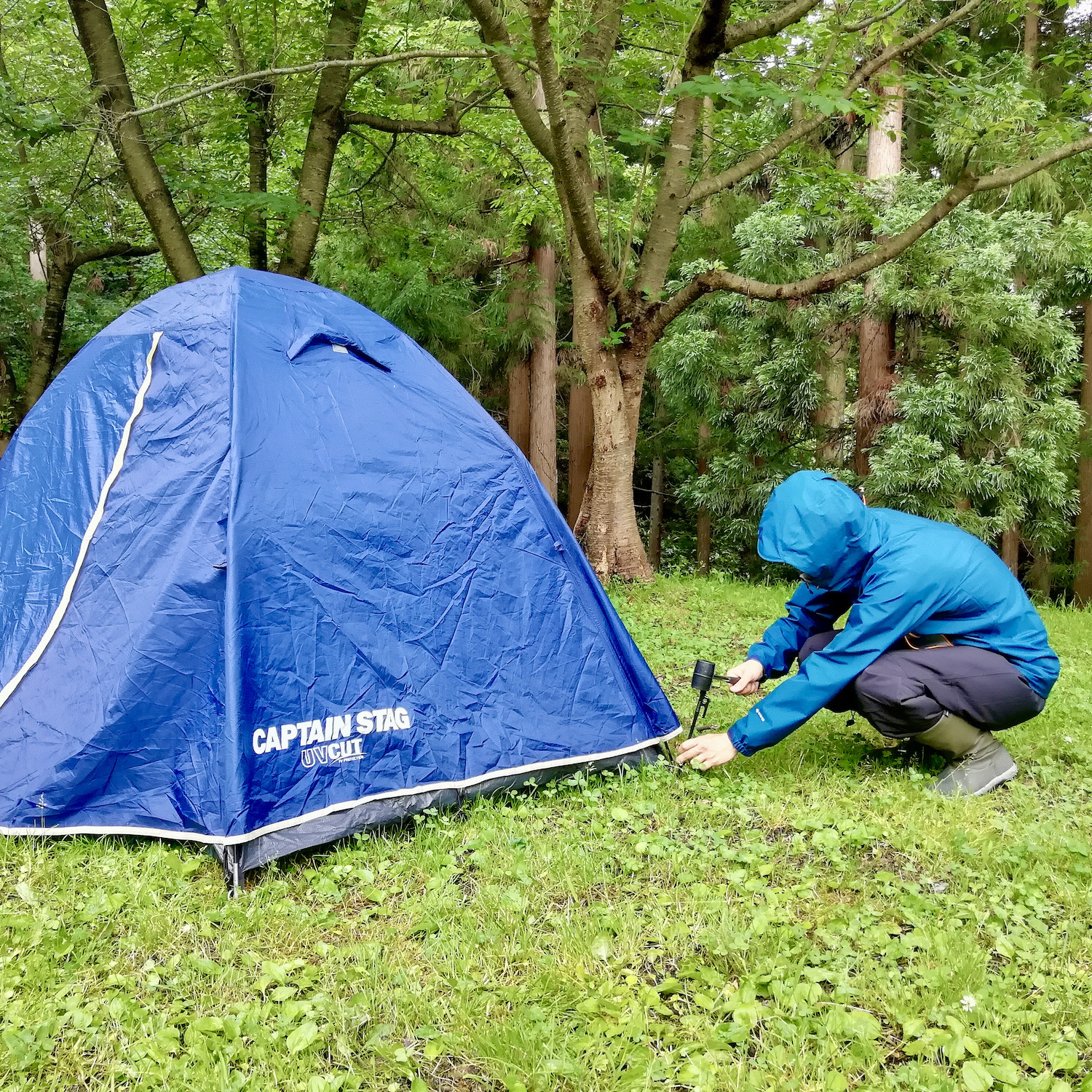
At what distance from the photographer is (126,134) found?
22.5ft

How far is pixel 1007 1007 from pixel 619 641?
6.06 ft

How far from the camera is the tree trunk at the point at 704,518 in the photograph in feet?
43.7

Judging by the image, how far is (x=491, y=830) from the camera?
303 cm

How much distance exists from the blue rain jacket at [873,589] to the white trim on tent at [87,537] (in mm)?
2340

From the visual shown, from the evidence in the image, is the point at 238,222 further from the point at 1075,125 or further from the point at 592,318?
the point at 1075,125

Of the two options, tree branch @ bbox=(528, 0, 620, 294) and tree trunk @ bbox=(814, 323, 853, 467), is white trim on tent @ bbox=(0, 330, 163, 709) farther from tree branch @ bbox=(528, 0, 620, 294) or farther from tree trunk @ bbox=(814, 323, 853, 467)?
tree trunk @ bbox=(814, 323, 853, 467)

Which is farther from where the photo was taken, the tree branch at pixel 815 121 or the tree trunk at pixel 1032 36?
the tree trunk at pixel 1032 36

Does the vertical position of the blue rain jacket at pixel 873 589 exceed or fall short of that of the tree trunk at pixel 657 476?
it exceeds it

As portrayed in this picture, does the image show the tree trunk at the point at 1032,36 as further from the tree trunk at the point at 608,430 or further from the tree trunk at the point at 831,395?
the tree trunk at the point at 608,430

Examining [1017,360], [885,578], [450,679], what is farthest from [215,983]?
[1017,360]

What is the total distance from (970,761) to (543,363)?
10.4 m

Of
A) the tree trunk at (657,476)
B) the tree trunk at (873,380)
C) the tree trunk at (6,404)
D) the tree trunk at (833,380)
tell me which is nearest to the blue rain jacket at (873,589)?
the tree trunk at (873,380)

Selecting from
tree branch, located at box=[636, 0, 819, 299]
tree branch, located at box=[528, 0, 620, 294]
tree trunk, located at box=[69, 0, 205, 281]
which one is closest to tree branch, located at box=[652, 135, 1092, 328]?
tree branch, located at box=[636, 0, 819, 299]

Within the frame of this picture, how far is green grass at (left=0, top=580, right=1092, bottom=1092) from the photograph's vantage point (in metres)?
1.99
